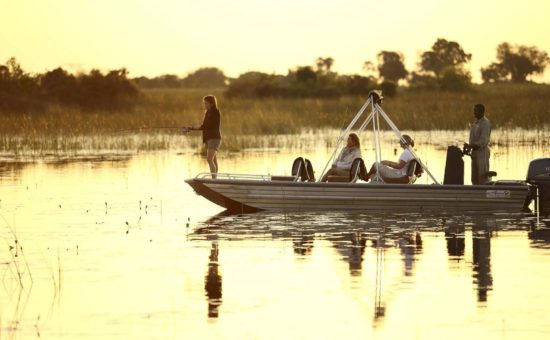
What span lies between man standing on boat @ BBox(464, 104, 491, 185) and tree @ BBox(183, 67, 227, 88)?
4437 inches

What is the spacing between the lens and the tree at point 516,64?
418 ft

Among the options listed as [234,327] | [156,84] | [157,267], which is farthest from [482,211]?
[156,84]

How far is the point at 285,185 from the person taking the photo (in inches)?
906

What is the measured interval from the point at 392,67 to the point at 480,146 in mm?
106102

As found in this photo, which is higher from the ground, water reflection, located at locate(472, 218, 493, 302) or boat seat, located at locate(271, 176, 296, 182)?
boat seat, located at locate(271, 176, 296, 182)

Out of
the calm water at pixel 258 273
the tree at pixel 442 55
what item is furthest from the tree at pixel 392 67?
the calm water at pixel 258 273

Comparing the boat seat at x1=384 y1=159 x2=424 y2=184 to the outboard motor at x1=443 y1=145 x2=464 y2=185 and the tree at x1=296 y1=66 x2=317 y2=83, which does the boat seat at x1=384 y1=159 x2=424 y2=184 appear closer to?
the outboard motor at x1=443 y1=145 x2=464 y2=185

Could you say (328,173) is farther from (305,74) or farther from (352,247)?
(305,74)

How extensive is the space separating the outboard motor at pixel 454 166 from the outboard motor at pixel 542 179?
4.08ft

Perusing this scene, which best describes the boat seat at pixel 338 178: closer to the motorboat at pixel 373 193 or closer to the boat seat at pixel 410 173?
the motorboat at pixel 373 193

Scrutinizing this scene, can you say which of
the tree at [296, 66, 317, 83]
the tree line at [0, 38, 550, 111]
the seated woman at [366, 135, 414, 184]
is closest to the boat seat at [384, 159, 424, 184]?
the seated woman at [366, 135, 414, 184]

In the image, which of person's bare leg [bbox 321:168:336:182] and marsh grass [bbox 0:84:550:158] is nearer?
person's bare leg [bbox 321:168:336:182]

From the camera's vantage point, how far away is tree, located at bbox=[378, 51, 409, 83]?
420 feet

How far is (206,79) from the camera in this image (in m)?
147
